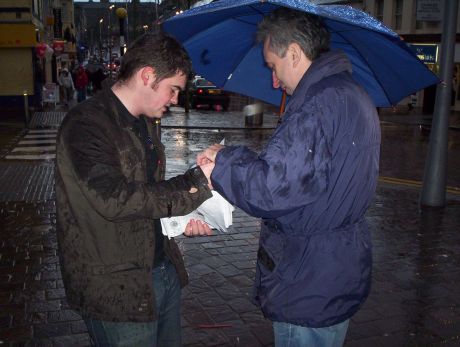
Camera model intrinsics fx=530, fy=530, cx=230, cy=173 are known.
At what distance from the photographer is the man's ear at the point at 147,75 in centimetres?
207

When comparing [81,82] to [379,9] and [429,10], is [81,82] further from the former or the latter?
[379,9]

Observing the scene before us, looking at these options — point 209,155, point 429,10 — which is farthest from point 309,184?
point 429,10

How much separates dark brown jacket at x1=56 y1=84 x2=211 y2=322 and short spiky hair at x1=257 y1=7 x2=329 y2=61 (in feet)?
2.07

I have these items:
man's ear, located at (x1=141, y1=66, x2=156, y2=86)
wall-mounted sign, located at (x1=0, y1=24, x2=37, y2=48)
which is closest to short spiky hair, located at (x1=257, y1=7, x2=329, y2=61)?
man's ear, located at (x1=141, y1=66, x2=156, y2=86)

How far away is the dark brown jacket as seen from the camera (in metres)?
1.94

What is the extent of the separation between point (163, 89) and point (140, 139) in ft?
0.75

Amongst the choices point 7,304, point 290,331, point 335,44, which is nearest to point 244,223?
point 7,304

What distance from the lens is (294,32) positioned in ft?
6.48

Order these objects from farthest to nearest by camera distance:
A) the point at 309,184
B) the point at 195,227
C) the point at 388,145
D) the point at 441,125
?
the point at 388,145 < the point at 441,125 < the point at 195,227 < the point at 309,184

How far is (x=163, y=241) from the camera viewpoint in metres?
2.44

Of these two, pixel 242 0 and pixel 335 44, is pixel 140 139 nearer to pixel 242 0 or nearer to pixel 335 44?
pixel 242 0

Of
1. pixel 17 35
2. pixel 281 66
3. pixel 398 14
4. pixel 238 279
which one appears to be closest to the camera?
pixel 281 66

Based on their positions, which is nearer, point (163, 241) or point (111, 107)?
point (111, 107)

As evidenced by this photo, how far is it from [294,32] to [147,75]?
1.95 ft
